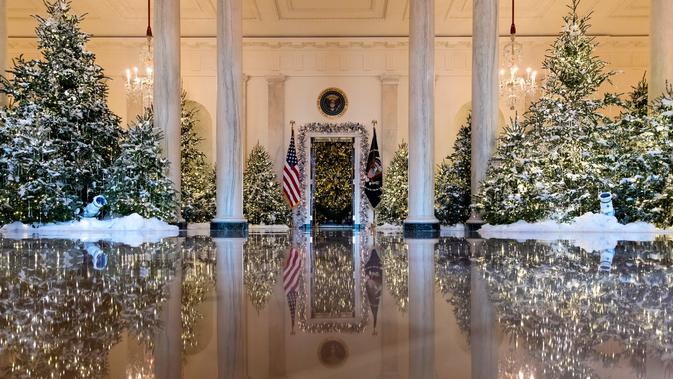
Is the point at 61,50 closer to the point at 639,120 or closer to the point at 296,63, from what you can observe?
the point at 296,63

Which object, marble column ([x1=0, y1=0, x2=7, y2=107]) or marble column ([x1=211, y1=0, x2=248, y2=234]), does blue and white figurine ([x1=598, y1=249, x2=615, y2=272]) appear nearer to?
marble column ([x1=211, y1=0, x2=248, y2=234])

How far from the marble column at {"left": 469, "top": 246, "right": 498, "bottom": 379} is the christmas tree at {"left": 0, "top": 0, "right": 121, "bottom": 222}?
10.3 m

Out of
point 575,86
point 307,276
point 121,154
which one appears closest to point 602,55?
point 575,86

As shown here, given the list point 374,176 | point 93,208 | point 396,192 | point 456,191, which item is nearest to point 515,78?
point 396,192

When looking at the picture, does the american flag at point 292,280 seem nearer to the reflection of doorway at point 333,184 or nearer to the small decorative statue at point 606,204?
the small decorative statue at point 606,204

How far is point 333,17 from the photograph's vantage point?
63.9ft

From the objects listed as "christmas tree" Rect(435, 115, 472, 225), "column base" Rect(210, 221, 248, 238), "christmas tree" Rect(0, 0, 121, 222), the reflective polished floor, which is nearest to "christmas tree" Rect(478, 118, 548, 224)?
"christmas tree" Rect(435, 115, 472, 225)

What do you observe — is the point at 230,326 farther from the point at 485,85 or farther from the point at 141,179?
the point at 485,85

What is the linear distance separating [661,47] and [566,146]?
266 centimetres

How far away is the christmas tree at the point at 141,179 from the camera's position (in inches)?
449

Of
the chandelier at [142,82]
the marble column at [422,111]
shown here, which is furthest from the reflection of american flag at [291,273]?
the chandelier at [142,82]

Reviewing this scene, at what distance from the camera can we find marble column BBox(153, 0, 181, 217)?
12.1m

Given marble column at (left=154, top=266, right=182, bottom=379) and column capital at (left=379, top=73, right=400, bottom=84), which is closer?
marble column at (left=154, top=266, right=182, bottom=379)

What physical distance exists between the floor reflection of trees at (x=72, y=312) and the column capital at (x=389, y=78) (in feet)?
55.6
